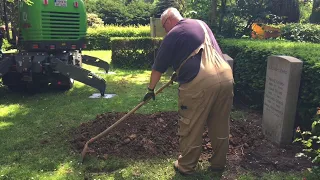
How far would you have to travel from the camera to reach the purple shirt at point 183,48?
3783 mm

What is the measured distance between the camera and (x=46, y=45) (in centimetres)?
779

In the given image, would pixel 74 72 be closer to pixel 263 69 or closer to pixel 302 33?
pixel 263 69

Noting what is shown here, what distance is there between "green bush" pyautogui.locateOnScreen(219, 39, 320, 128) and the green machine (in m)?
3.15

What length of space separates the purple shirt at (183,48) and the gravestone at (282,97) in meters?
1.59

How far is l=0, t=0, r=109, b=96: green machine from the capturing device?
7.22 meters

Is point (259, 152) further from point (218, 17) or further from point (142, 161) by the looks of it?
point (218, 17)

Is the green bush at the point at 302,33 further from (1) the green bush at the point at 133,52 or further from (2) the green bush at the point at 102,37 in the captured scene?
(2) the green bush at the point at 102,37

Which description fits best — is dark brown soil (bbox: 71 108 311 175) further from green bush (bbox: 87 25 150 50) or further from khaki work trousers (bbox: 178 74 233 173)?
green bush (bbox: 87 25 150 50)

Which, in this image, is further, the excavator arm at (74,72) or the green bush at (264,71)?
the excavator arm at (74,72)

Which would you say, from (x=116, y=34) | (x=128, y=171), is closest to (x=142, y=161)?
(x=128, y=171)

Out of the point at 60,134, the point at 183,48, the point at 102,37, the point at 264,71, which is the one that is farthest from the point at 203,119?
the point at 102,37

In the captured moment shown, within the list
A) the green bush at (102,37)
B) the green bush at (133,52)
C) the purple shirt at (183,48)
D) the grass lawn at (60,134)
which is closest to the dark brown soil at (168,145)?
the grass lawn at (60,134)

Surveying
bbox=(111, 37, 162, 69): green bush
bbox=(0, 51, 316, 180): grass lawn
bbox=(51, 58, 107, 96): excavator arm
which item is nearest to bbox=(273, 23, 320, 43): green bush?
bbox=(0, 51, 316, 180): grass lawn

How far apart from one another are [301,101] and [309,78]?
16.1 inches
